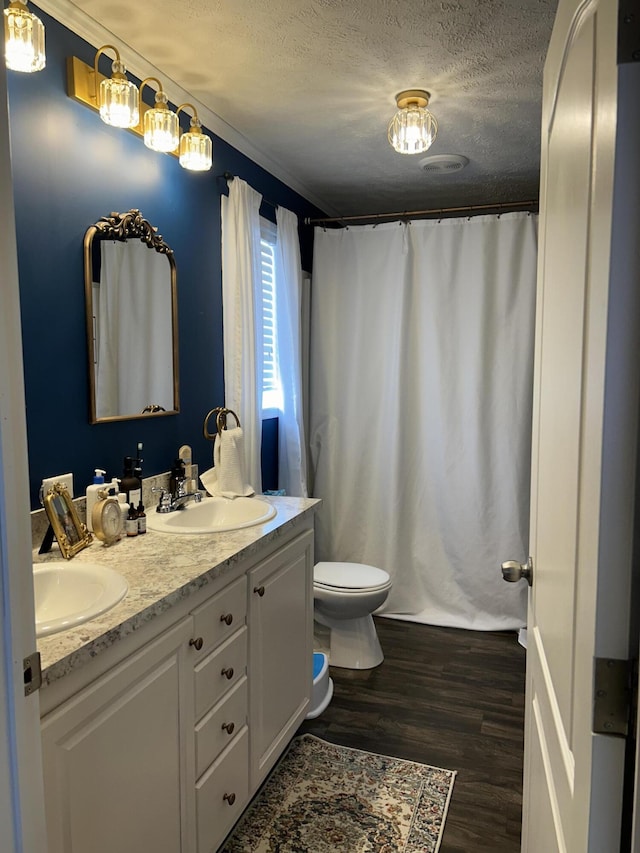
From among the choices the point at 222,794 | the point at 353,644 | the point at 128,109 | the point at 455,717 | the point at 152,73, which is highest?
the point at 152,73

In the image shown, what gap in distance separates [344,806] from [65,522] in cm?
127

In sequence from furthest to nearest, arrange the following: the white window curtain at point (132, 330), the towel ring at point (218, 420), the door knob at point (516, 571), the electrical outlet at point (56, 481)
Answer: the towel ring at point (218, 420), the white window curtain at point (132, 330), the electrical outlet at point (56, 481), the door knob at point (516, 571)

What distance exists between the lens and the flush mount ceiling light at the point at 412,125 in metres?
2.22

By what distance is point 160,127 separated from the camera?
1.85 meters

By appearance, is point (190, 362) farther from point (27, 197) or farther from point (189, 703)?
point (189, 703)

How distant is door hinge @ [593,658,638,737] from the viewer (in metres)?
0.65

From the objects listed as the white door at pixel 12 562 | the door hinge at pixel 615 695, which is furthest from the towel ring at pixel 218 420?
the door hinge at pixel 615 695

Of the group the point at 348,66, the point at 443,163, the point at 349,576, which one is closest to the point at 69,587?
the point at 349,576

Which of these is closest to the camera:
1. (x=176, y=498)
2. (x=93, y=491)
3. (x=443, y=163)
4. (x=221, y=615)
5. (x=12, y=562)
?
(x=12, y=562)

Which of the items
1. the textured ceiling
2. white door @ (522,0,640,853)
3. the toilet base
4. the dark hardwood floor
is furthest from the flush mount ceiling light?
the dark hardwood floor

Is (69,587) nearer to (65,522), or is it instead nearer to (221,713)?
(65,522)

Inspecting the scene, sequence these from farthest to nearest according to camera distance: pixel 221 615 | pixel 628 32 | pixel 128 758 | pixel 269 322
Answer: pixel 269 322
pixel 221 615
pixel 128 758
pixel 628 32

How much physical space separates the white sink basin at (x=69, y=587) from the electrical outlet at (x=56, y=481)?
24cm

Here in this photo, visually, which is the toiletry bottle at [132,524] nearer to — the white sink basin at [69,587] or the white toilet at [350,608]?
the white sink basin at [69,587]
